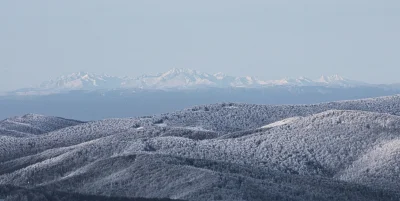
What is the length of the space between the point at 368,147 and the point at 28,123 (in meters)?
41.5

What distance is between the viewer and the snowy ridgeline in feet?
93.5

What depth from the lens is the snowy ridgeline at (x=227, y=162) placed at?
93.5 feet

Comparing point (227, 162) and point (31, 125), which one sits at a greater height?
point (227, 162)

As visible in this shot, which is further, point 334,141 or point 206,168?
point 334,141

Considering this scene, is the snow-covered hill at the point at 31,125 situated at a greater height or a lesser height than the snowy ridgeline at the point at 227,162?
lesser

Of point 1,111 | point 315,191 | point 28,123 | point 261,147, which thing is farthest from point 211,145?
point 1,111

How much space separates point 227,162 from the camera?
34062 mm

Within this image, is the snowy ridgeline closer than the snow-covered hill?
Yes

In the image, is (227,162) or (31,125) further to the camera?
(31,125)

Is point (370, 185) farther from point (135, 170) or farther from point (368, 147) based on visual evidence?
point (135, 170)

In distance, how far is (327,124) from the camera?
144ft

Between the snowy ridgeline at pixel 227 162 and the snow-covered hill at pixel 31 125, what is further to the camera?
the snow-covered hill at pixel 31 125

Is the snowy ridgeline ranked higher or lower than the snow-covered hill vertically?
higher

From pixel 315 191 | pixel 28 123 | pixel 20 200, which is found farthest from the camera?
pixel 28 123
